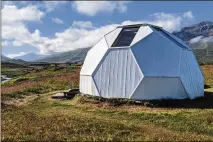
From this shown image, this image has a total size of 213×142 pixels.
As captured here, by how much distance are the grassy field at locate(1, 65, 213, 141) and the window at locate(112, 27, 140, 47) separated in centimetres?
549

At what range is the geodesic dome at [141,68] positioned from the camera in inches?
1187

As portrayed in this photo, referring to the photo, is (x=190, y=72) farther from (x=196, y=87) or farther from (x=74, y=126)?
(x=74, y=126)

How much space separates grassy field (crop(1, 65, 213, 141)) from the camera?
1600cm

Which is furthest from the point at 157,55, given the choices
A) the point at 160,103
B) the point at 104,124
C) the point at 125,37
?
the point at 104,124

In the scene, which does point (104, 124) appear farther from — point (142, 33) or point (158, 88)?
point (142, 33)

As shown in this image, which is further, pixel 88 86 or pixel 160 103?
pixel 88 86

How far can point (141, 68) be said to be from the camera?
30203 millimetres

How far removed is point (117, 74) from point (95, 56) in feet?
13.8

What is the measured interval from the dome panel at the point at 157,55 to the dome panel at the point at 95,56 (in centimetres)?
321

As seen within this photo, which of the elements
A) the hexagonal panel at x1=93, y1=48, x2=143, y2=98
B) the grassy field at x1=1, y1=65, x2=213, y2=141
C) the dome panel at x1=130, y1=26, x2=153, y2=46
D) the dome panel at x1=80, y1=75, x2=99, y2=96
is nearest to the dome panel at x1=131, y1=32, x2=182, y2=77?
the dome panel at x1=130, y1=26, x2=153, y2=46

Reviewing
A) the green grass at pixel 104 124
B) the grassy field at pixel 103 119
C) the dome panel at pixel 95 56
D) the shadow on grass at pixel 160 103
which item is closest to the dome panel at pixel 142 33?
the dome panel at pixel 95 56

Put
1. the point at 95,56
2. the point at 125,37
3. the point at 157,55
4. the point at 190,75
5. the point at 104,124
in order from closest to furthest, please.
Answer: the point at 104,124
the point at 157,55
the point at 190,75
the point at 125,37
the point at 95,56

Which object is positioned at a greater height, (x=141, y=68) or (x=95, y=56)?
(x=95, y=56)

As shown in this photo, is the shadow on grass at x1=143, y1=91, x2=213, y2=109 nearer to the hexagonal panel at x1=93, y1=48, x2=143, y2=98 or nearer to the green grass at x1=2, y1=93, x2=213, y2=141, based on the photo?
the green grass at x1=2, y1=93, x2=213, y2=141
